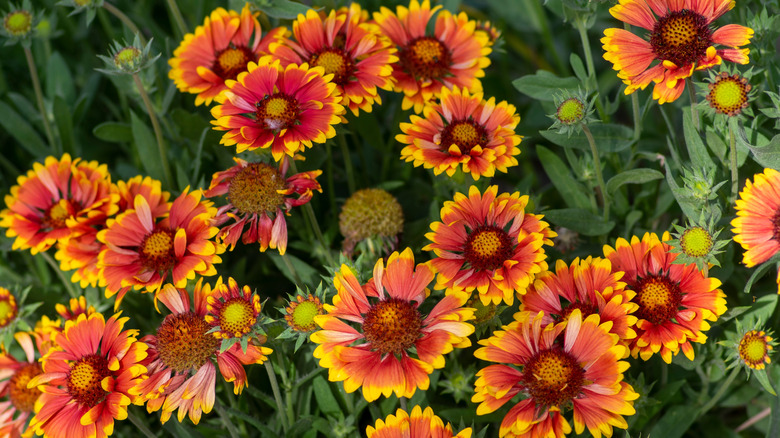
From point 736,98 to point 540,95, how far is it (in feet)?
1.52

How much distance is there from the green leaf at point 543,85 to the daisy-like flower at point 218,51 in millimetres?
546

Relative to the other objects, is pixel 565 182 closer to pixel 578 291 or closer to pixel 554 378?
pixel 578 291

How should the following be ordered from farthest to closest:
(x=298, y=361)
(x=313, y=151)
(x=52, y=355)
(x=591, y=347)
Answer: (x=313, y=151) < (x=298, y=361) < (x=52, y=355) < (x=591, y=347)

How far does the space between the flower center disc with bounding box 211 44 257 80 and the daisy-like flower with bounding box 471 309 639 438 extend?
841 millimetres

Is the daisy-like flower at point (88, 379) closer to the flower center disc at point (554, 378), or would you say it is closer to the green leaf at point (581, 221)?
the flower center disc at point (554, 378)

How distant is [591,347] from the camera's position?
1.17 metres

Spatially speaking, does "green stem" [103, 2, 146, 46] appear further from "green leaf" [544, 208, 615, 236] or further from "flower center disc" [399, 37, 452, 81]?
"green leaf" [544, 208, 615, 236]

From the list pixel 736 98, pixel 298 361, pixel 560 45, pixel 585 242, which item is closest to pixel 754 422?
pixel 585 242

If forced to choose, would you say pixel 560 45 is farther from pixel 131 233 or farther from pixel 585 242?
pixel 131 233

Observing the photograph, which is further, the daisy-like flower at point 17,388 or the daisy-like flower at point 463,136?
the daisy-like flower at point 17,388

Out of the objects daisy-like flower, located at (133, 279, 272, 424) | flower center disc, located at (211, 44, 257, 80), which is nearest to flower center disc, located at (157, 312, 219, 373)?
daisy-like flower, located at (133, 279, 272, 424)

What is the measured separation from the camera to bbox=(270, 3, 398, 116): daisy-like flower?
144cm

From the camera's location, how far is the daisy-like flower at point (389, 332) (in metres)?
1.15

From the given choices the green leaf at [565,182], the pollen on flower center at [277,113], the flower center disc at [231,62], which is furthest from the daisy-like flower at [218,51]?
the green leaf at [565,182]
